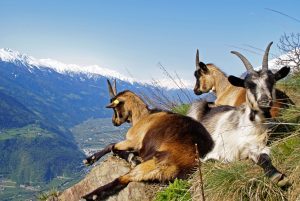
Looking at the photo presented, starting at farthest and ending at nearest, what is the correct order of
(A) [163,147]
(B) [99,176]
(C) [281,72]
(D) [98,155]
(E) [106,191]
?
(D) [98,155]
(B) [99,176]
(E) [106,191]
(A) [163,147]
(C) [281,72]

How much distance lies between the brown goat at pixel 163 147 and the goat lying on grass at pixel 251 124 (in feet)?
1.36

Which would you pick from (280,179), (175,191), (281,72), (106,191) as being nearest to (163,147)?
(175,191)

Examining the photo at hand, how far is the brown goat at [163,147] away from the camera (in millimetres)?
7340

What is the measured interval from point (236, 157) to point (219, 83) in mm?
7555

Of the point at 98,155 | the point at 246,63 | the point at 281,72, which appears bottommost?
the point at 98,155

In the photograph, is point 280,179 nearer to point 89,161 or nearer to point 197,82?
point 89,161

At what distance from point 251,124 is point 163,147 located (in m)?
1.70

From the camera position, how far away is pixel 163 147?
25.0 ft

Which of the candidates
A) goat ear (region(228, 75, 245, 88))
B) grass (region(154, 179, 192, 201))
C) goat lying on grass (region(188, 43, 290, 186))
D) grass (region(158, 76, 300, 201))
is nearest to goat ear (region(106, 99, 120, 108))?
goat lying on grass (region(188, 43, 290, 186))

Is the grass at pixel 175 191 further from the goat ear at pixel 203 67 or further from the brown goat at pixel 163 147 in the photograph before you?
the goat ear at pixel 203 67

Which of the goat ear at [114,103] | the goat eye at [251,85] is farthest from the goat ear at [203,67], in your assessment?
the goat eye at [251,85]

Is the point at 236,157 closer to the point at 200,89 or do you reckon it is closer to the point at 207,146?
the point at 207,146

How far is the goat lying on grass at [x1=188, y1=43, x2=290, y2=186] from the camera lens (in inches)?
249

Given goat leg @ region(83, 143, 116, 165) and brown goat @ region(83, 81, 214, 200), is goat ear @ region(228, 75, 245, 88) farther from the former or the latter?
goat leg @ region(83, 143, 116, 165)
